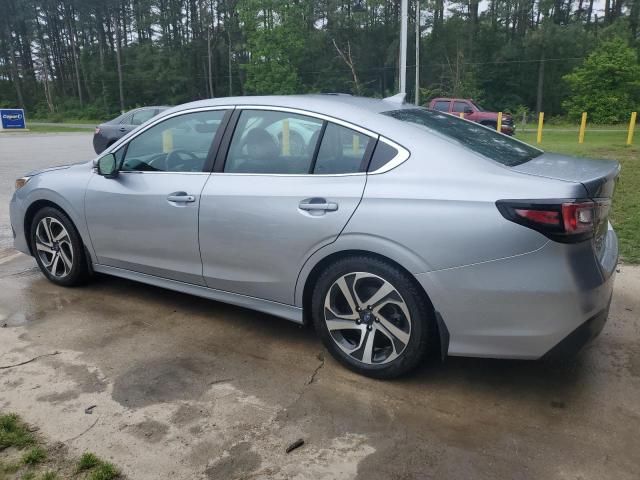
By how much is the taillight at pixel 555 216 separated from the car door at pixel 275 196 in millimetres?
799

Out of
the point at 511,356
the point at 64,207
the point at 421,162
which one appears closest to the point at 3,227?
the point at 64,207

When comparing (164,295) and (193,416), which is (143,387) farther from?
(164,295)

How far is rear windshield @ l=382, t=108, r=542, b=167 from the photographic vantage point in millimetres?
3145

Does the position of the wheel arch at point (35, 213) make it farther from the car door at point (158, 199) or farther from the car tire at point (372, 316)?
the car tire at point (372, 316)

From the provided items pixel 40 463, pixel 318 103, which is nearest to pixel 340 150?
pixel 318 103

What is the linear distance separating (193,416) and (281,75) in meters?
55.2

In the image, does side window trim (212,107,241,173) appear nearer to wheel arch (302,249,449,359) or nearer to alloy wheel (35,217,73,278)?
wheel arch (302,249,449,359)

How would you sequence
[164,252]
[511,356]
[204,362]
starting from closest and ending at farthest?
[511,356]
[204,362]
[164,252]

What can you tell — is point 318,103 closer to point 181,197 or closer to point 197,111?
point 197,111

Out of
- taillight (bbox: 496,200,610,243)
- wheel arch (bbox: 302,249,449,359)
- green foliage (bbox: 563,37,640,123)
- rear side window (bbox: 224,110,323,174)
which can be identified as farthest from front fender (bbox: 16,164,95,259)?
green foliage (bbox: 563,37,640,123)

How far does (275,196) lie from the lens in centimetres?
330

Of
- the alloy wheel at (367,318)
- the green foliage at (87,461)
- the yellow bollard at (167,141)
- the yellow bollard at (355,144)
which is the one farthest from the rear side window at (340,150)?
the green foliage at (87,461)

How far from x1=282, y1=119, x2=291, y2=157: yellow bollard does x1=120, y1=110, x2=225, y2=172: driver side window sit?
0.51 m

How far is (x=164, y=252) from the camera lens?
3.88 m
